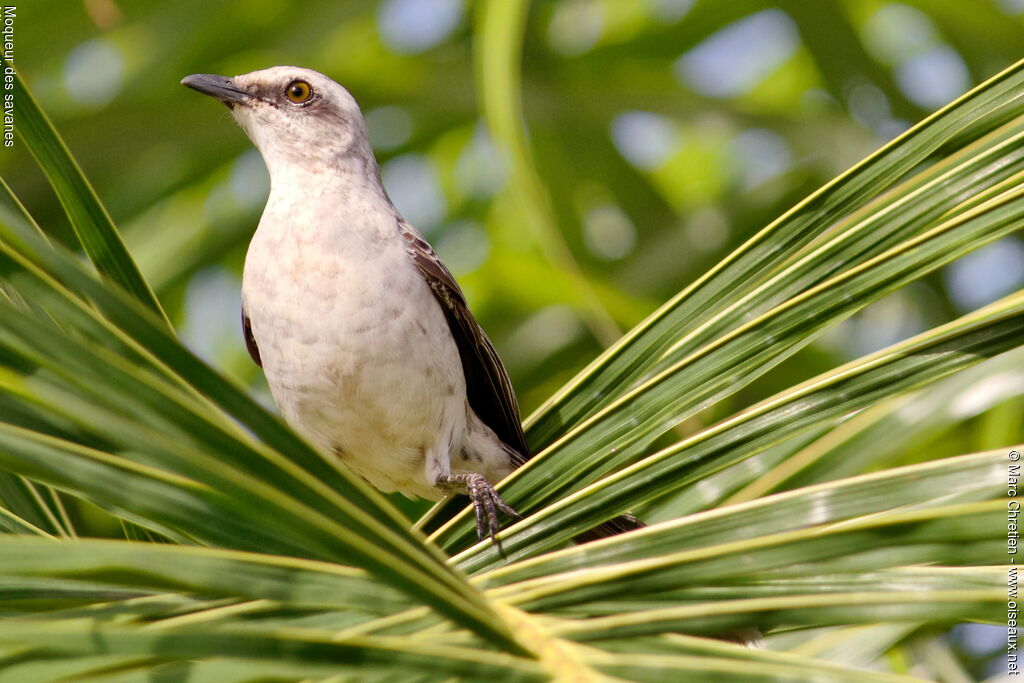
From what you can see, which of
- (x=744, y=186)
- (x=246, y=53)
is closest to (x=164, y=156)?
(x=246, y=53)

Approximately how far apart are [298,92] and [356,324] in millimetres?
1372

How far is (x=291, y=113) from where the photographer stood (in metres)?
4.24

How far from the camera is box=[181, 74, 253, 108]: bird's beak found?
162 inches

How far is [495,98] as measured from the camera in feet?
11.9

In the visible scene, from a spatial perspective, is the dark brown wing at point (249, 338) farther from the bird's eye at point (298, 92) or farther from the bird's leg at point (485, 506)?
the bird's leg at point (485, 506)

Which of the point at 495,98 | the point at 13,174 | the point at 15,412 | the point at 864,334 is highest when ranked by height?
the point at 13,174

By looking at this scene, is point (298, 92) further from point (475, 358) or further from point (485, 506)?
point (485, 506)

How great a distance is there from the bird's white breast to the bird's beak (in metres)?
0.66

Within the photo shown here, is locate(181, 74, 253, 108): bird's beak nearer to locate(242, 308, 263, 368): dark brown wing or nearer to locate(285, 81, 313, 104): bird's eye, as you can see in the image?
locate(285, 81, 313, 104): bird's eye

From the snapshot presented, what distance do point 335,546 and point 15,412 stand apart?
0.58 metres

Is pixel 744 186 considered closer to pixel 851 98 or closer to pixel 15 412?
pixel 851 98

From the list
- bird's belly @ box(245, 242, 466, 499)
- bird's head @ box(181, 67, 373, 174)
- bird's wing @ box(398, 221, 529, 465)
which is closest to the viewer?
bird's belly @ box(245, 242, 466, 499)

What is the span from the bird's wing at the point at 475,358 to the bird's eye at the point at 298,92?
76 centimetres

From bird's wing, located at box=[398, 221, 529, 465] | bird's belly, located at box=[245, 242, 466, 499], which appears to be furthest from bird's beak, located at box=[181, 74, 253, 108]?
bird's belly, located at box=[245, 242, 466, 499]
